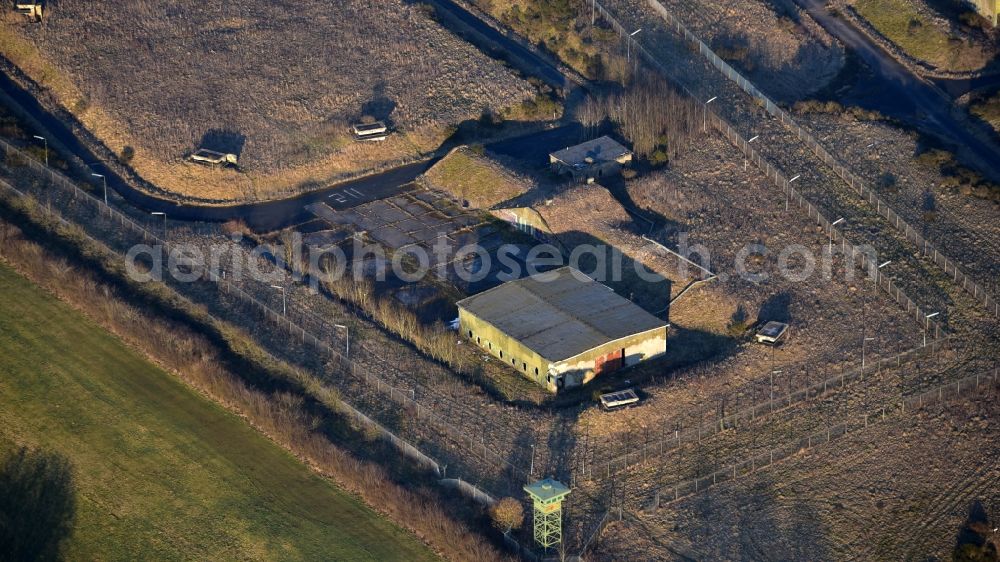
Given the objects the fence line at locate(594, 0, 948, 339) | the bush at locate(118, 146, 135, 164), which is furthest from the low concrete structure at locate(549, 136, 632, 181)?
the bush at locate(118, 146, 135, 164)

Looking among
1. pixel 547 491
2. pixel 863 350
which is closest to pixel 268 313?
pixel 547 491

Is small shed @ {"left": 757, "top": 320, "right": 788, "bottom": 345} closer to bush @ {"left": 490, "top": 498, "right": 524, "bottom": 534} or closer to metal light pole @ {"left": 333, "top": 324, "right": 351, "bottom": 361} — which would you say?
bush @ {"left": 490, "top": 498, "right": 524, "bottom": 534}

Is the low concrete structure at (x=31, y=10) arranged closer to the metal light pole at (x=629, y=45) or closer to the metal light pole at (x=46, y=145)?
the metal light pole at (x=46, y=145)

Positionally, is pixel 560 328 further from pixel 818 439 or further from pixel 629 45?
pixel 629 45

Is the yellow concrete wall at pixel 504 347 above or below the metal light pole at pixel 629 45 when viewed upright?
below

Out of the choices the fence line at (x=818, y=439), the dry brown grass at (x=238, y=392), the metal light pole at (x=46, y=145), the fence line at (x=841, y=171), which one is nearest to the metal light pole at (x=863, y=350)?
the fence line at (x=818, y=439)

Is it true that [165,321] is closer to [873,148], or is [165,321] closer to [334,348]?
[334,348]
